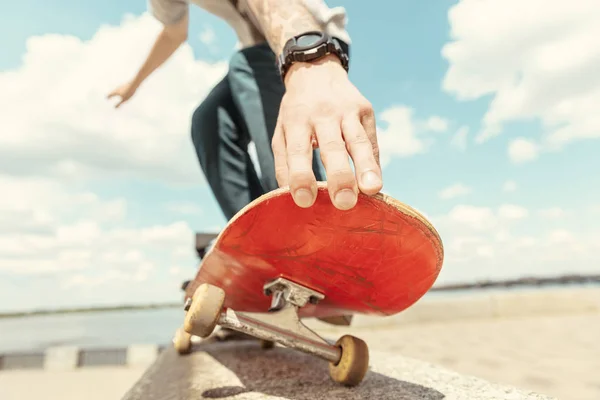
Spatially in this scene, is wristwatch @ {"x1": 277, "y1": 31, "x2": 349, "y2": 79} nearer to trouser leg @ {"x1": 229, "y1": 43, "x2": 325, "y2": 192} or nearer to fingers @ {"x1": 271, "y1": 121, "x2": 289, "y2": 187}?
fingers @ {"x1": 271, "y1": 121, "x2": 289, "y2": 187}

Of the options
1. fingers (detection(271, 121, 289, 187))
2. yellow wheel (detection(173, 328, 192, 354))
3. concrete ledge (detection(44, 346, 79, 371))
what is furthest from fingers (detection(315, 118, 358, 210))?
concrete ledge (detection(44, 346, 79, 371))

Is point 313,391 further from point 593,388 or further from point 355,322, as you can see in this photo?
point 355,322

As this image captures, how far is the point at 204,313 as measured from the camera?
2.85 feet

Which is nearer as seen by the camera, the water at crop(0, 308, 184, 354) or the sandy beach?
the sandy beach

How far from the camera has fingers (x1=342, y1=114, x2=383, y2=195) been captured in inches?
27.3

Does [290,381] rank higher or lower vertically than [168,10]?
lower

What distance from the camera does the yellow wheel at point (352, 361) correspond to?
1.04 meters

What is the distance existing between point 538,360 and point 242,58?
11.2 ft

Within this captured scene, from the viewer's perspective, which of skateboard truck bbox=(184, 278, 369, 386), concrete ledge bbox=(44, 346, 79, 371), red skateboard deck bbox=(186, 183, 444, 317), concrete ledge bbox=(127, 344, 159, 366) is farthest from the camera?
concrete ledge bbox=(44, 346, 79, 371)

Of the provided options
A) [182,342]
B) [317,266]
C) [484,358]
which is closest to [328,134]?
[317,266]

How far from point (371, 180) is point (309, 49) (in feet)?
1.40

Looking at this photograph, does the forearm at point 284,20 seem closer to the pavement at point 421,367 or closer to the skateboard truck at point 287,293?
the skateboard truck at point 287,293

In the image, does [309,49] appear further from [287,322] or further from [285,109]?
[287,322]

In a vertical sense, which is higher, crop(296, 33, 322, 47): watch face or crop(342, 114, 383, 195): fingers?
crop(296, 33, 322, 47): watch face
